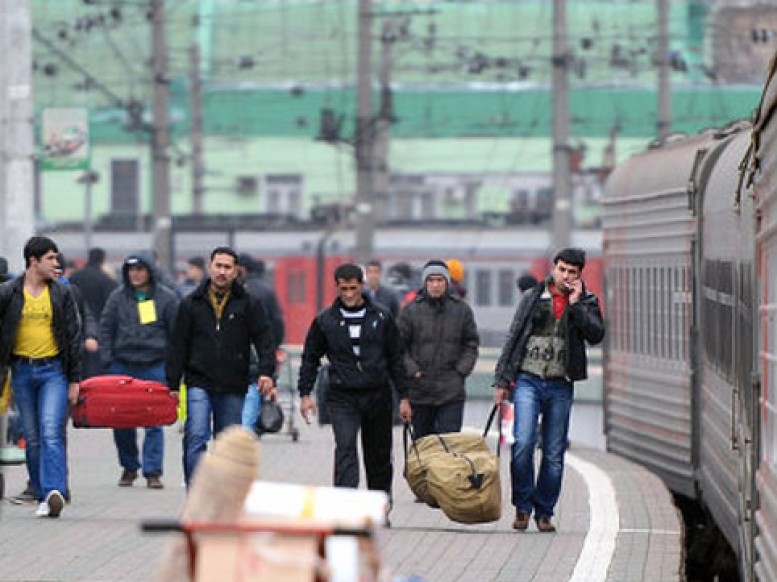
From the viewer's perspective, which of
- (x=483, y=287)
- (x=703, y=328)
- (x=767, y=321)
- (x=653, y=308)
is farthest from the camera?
(x=483, y=287)

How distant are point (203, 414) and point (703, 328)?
4.06m

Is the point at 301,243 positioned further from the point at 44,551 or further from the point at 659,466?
the point at 44,551

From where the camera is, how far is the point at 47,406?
16.9 meters

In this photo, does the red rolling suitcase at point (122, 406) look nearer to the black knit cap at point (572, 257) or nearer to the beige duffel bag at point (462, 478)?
the beige duffel bag at point (462, 478)

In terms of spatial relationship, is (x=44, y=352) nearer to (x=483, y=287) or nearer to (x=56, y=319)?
(x=56, y=319)

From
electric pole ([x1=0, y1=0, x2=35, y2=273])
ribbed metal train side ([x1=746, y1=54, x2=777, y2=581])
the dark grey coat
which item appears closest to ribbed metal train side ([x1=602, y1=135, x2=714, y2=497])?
the dark grey coat

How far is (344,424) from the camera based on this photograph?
16.2 meters

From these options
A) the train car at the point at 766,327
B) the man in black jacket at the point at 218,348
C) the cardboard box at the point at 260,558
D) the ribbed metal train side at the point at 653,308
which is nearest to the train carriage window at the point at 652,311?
the ribbed metal train side at the point at 653,308

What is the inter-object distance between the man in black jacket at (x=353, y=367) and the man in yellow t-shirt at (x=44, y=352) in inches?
59.0

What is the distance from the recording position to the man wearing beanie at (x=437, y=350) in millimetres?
18297

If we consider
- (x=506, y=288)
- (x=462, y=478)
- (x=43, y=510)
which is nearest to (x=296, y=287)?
(x=506, y=288)

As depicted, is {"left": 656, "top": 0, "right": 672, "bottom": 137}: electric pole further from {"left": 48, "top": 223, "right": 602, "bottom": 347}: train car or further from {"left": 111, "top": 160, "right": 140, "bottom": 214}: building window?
{"left": 111, "top": 160, "right": 140, "bottom": 214}: building window

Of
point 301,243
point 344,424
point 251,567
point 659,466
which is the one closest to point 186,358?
point 344,424

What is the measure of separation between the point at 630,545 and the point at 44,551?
3.02 meters
